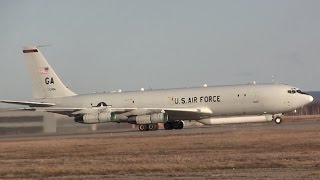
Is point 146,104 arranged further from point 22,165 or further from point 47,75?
point 22,165

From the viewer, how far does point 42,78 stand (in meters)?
71.4

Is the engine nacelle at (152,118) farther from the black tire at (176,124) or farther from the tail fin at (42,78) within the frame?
the tail fin at (42,78)

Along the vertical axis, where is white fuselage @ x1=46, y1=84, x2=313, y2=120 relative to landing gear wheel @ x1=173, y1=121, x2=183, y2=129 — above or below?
above

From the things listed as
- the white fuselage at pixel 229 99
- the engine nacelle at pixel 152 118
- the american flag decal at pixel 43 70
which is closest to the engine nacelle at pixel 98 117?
the engine nacelle at pixel 152 118

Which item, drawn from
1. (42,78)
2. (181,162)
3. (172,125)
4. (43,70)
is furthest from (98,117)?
(181,162)

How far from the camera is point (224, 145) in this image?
35531 millimetres

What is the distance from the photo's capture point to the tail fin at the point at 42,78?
71000 millimetres

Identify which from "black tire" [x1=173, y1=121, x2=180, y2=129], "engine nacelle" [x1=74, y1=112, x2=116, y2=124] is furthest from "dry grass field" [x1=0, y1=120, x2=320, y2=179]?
"black tire" [x1=173, y1=121, x2=180, y2=129]

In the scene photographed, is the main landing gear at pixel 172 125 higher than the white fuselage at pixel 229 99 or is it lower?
lower

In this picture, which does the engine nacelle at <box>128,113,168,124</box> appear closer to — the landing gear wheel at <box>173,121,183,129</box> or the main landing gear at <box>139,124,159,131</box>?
the main landing gear at <box>139,124,159,131</box>

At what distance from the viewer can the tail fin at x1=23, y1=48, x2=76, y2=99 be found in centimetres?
7100

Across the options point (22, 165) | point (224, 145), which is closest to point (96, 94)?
point (224, 145)

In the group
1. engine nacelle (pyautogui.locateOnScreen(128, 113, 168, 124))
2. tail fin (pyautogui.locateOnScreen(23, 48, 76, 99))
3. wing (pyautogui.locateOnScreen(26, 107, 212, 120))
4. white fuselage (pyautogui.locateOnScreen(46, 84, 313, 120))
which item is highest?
tail fin (pyautogui.locateOnScreen(23, 48, 76, 99))

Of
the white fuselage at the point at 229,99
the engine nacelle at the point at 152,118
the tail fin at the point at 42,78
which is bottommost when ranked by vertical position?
the engine nacelle at the point at 152,118
